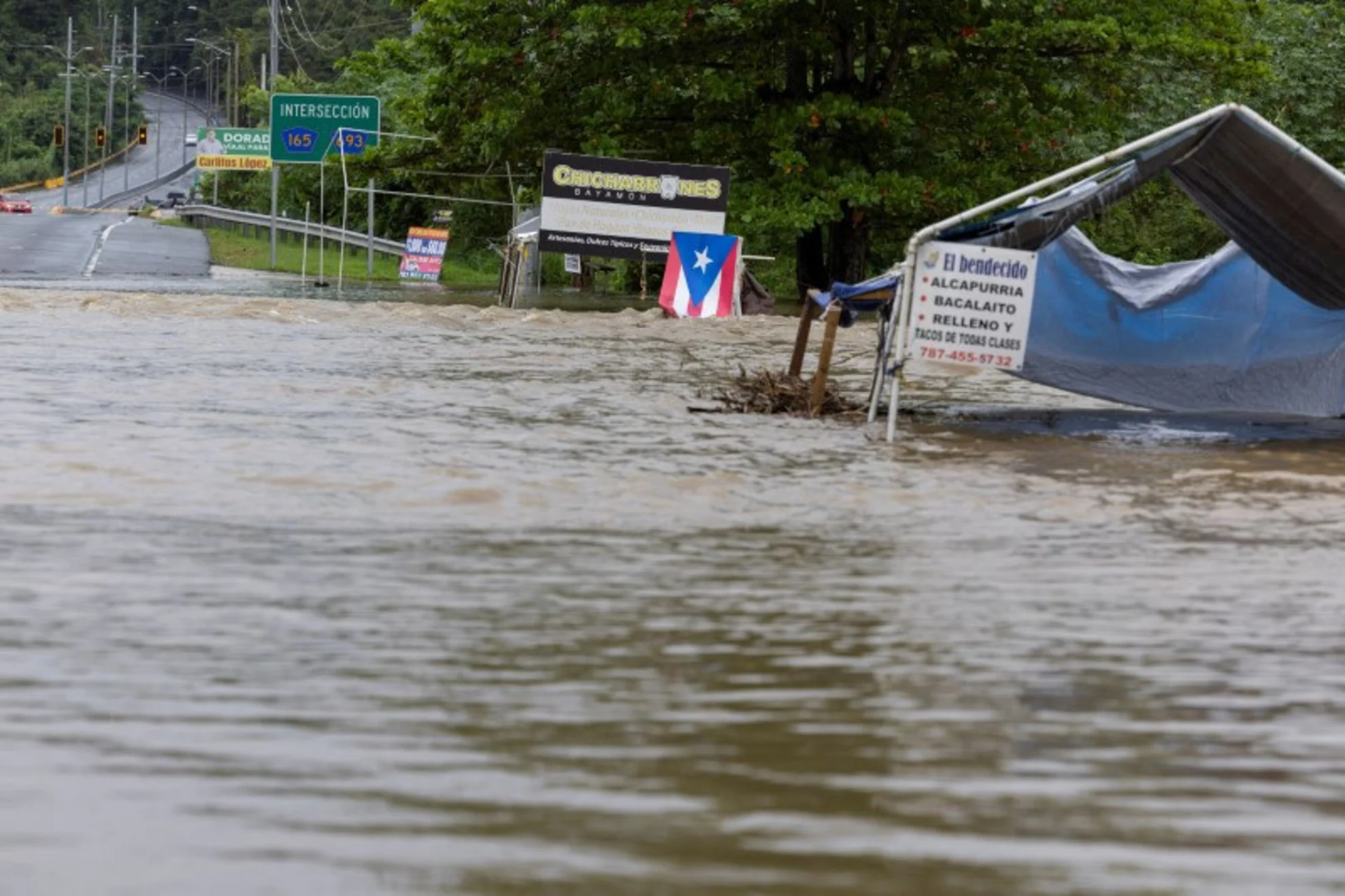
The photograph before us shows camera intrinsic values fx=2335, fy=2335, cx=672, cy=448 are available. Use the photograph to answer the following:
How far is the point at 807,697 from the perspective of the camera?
20.3ft

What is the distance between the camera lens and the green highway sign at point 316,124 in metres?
52.0

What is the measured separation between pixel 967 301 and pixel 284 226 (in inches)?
1803

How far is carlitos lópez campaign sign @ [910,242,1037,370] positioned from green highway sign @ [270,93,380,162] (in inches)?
1541

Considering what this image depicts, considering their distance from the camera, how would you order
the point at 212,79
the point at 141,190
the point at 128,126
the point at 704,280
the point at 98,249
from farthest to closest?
the point at 212,79
the point at 128,126
the point at 141,190
the point at 98,249
the point at 704,280

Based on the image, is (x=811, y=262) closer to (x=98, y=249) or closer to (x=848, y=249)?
(x=848, y=249)

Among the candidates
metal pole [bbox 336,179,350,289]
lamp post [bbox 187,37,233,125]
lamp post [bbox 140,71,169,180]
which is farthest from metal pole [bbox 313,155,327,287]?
lamp post [bbox 187,37,233,125]

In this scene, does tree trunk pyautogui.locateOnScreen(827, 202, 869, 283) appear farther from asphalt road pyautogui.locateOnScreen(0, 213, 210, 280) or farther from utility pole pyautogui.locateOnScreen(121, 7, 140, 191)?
utility pole pyautogui.locateOnScreen(121, 7, 140, 191)

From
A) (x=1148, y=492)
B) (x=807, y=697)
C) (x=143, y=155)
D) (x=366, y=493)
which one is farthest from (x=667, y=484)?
(x=143, y=155)

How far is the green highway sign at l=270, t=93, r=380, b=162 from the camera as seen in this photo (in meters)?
52.0

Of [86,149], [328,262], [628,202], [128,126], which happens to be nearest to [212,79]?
[128,126]

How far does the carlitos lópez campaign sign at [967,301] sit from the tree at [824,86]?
16.6m

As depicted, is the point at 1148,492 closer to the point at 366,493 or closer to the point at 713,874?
the point at 366,493

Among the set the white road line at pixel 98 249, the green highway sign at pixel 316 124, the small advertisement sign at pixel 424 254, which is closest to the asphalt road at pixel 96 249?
the white road line at pixel 98 249

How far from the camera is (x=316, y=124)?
172 feet
